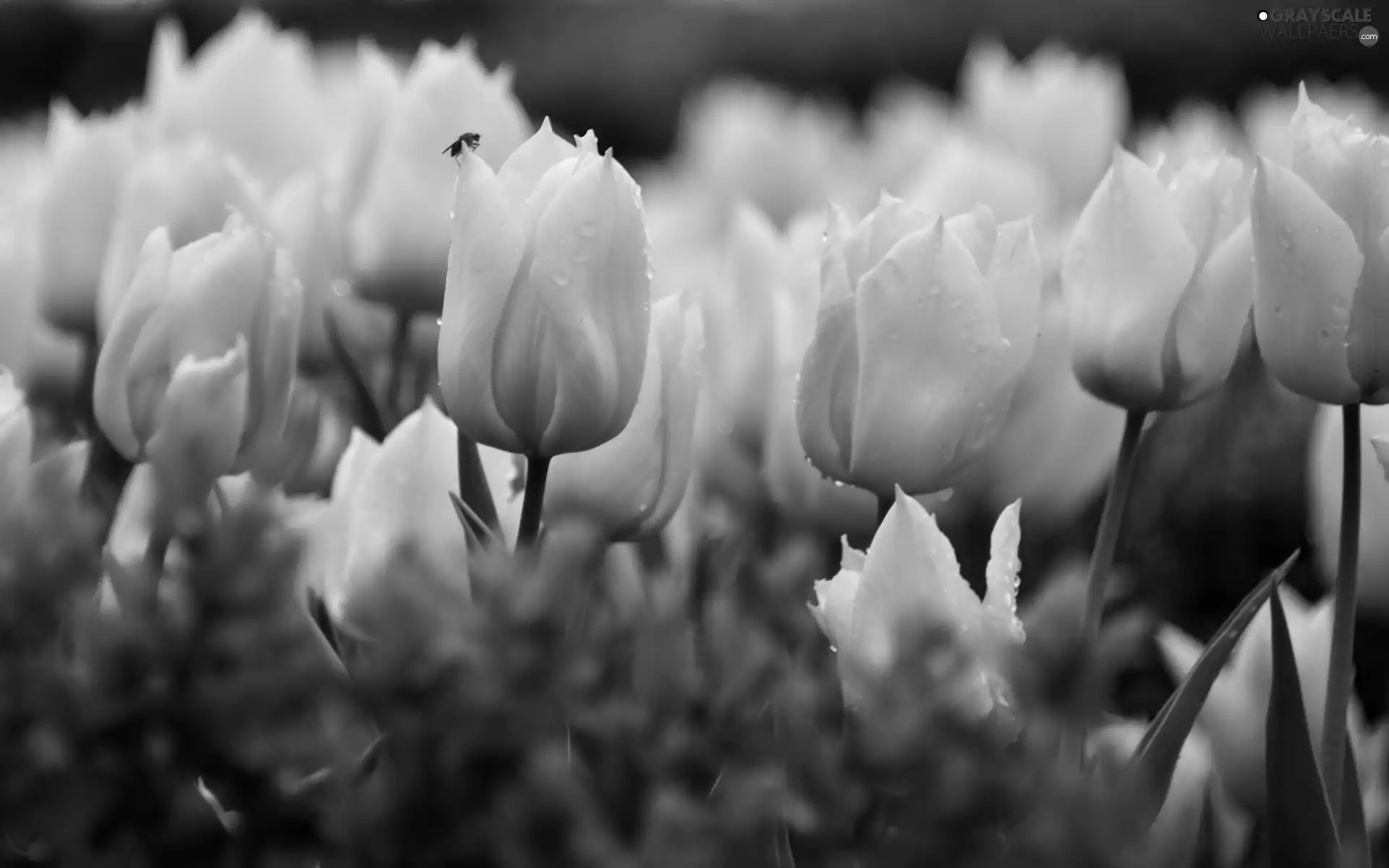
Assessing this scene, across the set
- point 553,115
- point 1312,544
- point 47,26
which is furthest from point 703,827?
point 47,26

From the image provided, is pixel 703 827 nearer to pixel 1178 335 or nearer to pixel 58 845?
pixel 58 845

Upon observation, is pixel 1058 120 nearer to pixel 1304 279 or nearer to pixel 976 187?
pixel 976 187

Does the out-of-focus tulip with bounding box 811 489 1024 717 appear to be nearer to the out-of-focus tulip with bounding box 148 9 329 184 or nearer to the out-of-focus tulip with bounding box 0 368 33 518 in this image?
the out-of-focus tulip with bounding box 0 368 33 518

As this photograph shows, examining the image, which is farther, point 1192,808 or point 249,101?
point 249,101

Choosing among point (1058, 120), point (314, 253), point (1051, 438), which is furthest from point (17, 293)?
point (1058, 120)

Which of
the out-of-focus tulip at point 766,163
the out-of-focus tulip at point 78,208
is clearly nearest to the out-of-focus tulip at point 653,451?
the out-of-focus tulip at point 78,208
